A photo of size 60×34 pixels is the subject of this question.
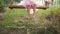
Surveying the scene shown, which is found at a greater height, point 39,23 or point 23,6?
point 23,6

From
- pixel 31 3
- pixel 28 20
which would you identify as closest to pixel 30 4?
pixel 31 3

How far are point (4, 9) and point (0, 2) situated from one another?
2.8 inches

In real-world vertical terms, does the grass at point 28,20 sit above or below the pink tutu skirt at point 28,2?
below

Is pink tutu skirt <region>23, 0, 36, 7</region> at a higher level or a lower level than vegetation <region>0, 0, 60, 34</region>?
higher

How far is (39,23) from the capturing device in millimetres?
1473

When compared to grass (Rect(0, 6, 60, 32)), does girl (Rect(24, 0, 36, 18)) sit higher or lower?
higher

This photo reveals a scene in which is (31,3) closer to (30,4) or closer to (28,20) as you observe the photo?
(30,4)

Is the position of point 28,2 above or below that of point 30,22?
above

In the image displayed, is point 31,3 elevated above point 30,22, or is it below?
above

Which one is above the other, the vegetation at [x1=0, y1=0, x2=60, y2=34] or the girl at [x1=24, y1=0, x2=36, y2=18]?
the girl at [x1=24, y1=0, x2=36, y2=18]

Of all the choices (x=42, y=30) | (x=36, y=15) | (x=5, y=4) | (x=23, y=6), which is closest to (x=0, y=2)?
(x=5, y=4)

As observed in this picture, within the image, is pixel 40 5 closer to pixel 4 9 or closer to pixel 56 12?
pixel 56 12

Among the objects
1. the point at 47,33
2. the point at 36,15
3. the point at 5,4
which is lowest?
the point at 47,33

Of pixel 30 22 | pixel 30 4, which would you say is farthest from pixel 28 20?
pixel 30 4
